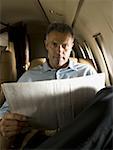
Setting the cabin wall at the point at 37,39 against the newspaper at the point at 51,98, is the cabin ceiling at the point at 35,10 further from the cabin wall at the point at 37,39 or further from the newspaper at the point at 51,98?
the newspaper at the point at 51,98

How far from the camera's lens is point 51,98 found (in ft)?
4.00

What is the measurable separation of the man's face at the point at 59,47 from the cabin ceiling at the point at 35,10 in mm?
450

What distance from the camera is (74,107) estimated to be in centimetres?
125

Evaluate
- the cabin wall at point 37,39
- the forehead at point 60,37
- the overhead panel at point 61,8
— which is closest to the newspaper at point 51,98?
the forehead at point 60,37

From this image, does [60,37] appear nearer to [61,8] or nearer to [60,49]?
[60,49]

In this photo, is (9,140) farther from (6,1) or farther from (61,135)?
(6,1)

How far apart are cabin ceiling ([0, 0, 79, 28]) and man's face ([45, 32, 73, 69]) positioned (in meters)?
0.45

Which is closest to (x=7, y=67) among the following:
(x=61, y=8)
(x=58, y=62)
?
(x=58, y=62)

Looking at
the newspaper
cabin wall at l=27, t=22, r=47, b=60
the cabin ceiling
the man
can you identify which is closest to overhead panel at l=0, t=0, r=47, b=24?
the cabin ceiling

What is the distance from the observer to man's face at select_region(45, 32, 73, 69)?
1.72 meters

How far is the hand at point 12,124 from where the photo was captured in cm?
121

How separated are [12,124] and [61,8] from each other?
152 centimetres

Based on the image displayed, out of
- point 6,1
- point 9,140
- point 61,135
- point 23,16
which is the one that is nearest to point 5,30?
point 23,16

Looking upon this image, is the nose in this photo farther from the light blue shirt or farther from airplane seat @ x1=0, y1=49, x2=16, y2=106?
airplane seat @ x1=0, y1=49, x2=16, y2=106
